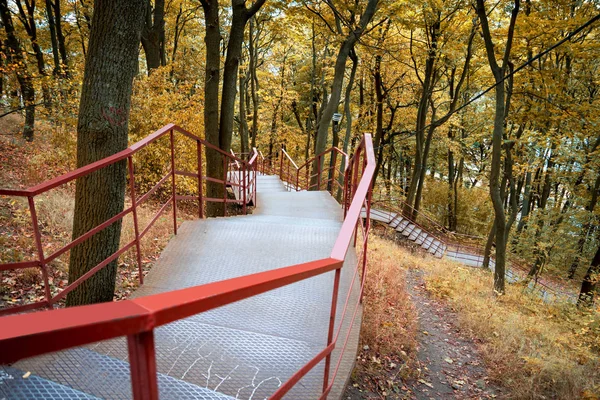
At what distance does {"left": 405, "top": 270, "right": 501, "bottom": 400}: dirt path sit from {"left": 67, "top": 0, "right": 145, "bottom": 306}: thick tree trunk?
352 centimetres

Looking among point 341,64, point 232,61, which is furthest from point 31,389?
point 341,64

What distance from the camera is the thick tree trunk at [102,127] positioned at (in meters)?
3.12

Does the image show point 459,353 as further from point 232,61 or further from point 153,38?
point 153,38

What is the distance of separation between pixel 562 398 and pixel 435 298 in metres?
3.24

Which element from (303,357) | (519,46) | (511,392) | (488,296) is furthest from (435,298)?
(519,46)

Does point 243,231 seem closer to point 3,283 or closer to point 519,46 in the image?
point 3,283

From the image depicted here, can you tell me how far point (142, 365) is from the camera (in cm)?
82

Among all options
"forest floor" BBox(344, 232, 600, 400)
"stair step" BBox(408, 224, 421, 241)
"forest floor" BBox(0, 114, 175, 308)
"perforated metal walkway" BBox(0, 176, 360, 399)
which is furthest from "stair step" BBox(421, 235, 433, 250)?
"perforated metal walkway" BBox(0, 176, 360, 399)

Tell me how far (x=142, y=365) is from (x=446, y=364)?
4788 mm

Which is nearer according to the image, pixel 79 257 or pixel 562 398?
pixel 79 257

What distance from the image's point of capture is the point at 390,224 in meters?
16.1

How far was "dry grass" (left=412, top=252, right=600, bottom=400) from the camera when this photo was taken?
4152 millimetres

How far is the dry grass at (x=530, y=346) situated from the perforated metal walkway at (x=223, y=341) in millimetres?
2590

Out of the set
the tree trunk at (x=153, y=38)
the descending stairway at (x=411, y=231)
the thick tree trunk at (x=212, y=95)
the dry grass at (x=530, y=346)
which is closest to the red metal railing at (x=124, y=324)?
the dry grass at (x=530, y=346)
